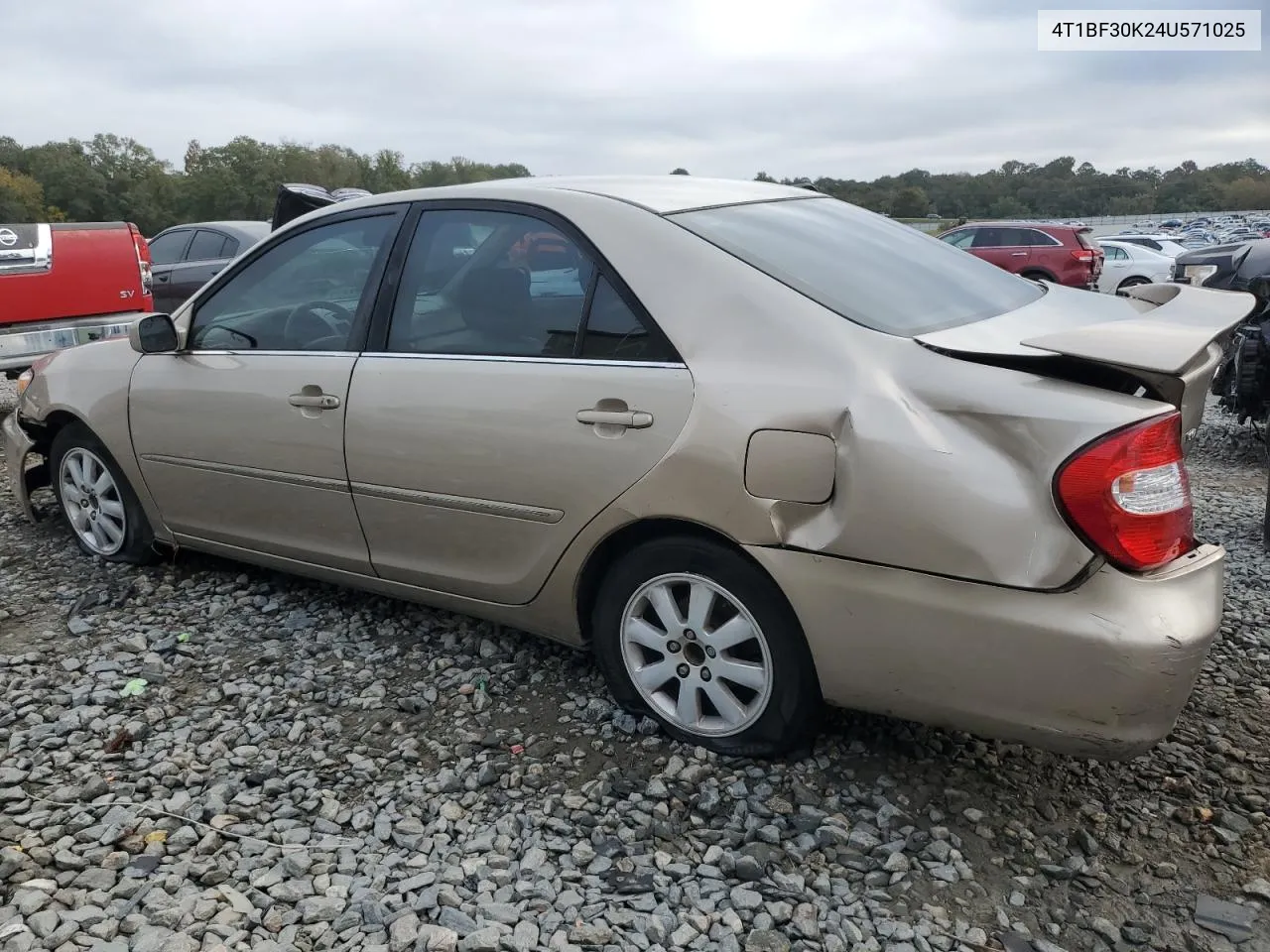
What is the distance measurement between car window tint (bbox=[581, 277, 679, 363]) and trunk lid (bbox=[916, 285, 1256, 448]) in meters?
0.69

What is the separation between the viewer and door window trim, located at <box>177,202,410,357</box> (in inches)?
132

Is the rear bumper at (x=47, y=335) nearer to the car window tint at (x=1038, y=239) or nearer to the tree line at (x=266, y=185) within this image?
the car window tint at (x=1038, y=239)

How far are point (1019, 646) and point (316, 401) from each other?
7.69 ft

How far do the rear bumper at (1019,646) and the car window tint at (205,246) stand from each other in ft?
34.6

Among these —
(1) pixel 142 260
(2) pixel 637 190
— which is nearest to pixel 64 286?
(1) pixel 142 260

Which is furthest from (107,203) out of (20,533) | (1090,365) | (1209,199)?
(1209,199)

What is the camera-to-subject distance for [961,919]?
7.13ft

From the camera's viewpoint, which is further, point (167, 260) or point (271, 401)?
point (167, 260)

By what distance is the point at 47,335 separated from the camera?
7445 mm

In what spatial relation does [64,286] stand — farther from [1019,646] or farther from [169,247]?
[1019,646]

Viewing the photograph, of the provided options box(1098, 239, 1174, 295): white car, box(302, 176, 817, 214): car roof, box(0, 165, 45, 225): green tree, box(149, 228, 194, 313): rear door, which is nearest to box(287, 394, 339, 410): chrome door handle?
box(302, 176, 817, 214): car roof

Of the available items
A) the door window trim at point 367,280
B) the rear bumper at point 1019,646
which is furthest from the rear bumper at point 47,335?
the rear bumper at point 1019,646

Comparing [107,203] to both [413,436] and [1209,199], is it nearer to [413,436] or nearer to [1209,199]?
[413,436]

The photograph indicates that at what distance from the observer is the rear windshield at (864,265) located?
8.57ft
